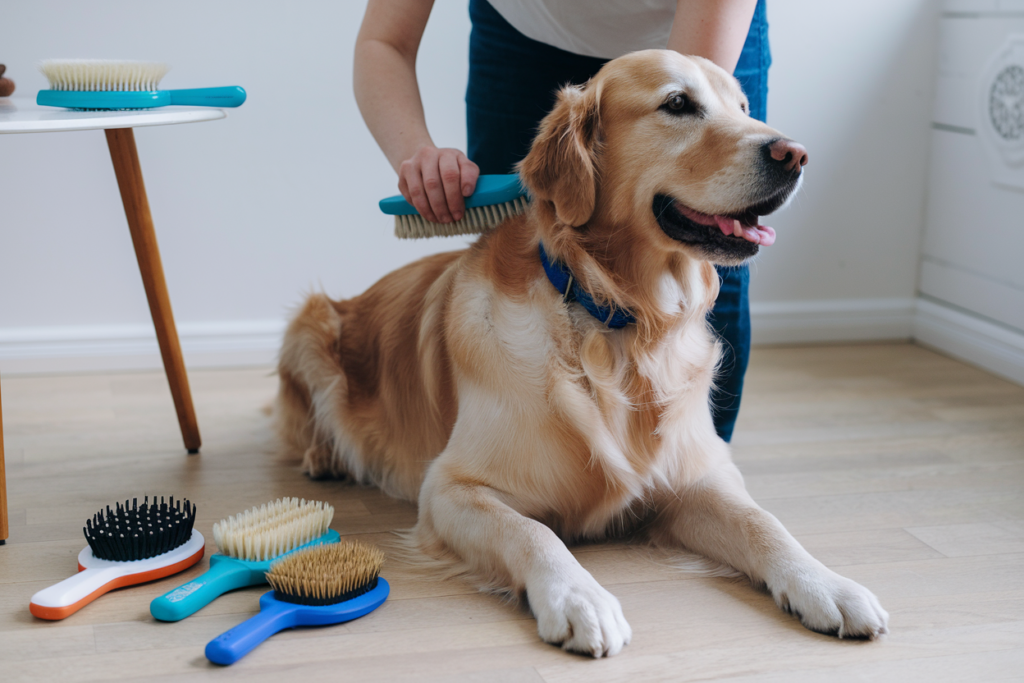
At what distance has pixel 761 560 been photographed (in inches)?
57.9

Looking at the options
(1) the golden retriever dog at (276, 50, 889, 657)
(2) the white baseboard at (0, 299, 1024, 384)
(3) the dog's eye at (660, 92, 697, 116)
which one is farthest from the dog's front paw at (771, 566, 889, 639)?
(2) the white baseboard at (0, 299, 1024, 384)

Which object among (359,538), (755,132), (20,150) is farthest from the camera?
(20,150)

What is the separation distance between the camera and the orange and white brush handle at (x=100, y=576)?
4.53ft

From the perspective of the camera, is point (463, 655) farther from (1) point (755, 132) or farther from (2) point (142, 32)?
(2) point (142, 32)

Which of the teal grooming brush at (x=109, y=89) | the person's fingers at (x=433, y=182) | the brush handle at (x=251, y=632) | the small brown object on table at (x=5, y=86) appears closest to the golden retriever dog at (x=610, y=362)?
the person's fingers at (x=433, y=182)

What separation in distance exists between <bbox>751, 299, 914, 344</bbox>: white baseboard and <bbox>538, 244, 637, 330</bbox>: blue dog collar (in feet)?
6.28

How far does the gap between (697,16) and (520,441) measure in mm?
782

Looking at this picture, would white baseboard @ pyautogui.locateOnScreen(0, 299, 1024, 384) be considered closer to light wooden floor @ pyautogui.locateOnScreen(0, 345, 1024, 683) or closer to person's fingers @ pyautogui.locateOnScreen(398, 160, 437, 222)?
light wooden floor @ pyautogui.locateOnScreen(0, 345, 1024, 683)

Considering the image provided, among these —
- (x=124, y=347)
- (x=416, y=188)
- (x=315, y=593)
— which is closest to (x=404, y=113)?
(x=416, y=188)

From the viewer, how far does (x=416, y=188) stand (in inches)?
63.7

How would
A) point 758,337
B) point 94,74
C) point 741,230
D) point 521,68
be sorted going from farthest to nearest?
point 758,337 → point 521,68 → point 94,74 → point 741,230

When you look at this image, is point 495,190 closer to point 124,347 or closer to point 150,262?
point 150,262

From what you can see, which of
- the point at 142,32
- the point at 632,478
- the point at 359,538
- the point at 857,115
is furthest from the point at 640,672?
the point at 857,115

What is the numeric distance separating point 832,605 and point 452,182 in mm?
899
